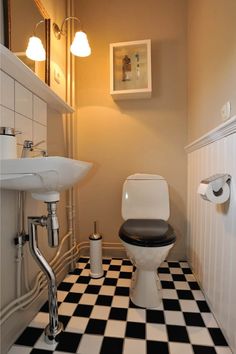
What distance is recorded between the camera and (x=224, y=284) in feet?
2.99

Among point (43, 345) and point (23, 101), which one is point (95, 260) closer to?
point (43, 345)

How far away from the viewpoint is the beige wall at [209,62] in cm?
91

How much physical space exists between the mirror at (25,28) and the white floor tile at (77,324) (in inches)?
50.9

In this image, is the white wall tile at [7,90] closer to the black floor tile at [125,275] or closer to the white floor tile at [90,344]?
the white floor tile at [90,344]

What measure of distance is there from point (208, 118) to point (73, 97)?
0.99m

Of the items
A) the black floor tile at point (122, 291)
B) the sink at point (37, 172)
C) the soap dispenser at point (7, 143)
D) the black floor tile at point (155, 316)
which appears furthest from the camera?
the black floor tile at point (122, 291)

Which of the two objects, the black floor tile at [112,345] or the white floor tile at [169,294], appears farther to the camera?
the white floor tile at [169,294]

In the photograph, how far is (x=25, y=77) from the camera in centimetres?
92

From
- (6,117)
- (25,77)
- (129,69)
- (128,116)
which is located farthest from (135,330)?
(129,69)

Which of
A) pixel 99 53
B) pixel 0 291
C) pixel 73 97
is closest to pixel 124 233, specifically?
pixel 0 291

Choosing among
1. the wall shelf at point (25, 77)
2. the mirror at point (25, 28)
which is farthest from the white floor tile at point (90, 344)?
the mirror at point (25, 28)

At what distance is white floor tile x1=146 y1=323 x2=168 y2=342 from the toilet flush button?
101cm

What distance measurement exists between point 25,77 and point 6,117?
8.1 inches

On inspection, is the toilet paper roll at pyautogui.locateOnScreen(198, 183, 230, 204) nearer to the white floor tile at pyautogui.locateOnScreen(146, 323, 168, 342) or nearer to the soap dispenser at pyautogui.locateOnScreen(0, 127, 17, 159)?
the white floor tile at pyautogui.locateOnScreen(146, 323, 168, 342)
